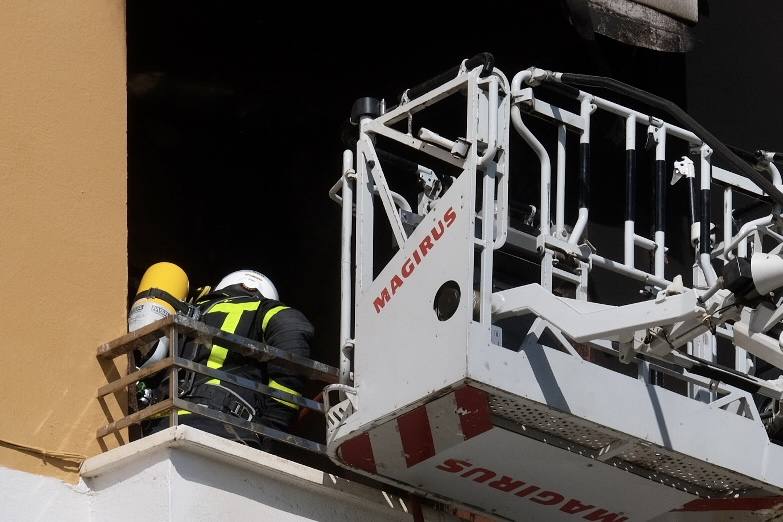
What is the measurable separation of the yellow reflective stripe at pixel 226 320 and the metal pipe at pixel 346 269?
70 cm

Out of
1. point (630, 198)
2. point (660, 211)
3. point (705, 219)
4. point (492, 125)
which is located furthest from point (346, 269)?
point (705, 219)

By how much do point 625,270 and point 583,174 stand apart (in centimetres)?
50

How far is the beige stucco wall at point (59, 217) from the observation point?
8578mm

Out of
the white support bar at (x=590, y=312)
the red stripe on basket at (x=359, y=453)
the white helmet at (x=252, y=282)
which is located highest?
the white helmet at (x=252, y=282)

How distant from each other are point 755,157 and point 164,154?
16.4 feet

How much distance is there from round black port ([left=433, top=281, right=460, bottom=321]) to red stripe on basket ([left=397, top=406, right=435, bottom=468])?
423mm

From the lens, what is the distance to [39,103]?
9047 mm

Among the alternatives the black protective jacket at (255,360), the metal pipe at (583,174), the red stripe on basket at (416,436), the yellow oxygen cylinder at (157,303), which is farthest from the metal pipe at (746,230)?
the yellow oxygen cylinder at (157,303)

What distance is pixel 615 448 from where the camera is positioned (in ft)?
27.6

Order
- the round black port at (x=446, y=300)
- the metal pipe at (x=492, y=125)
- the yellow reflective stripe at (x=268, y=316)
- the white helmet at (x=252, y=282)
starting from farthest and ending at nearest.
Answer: the white helmet at (x=252, y=282), the yellow reflective stripe at (x=268, y=316), the metal pipe at (x=492, y=125), the round black port at (x=446, y=300)

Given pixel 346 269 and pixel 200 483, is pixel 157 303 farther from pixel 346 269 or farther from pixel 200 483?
pixel 200 483

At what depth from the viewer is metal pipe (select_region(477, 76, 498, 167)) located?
8.34 m

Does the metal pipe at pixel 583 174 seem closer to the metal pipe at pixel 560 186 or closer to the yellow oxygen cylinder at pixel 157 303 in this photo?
the metal pipe at pixel 560 186

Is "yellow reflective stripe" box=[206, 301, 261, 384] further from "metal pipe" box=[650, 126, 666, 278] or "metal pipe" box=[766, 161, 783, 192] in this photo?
"metal pipe" box=[766, 161, 783, 192]
